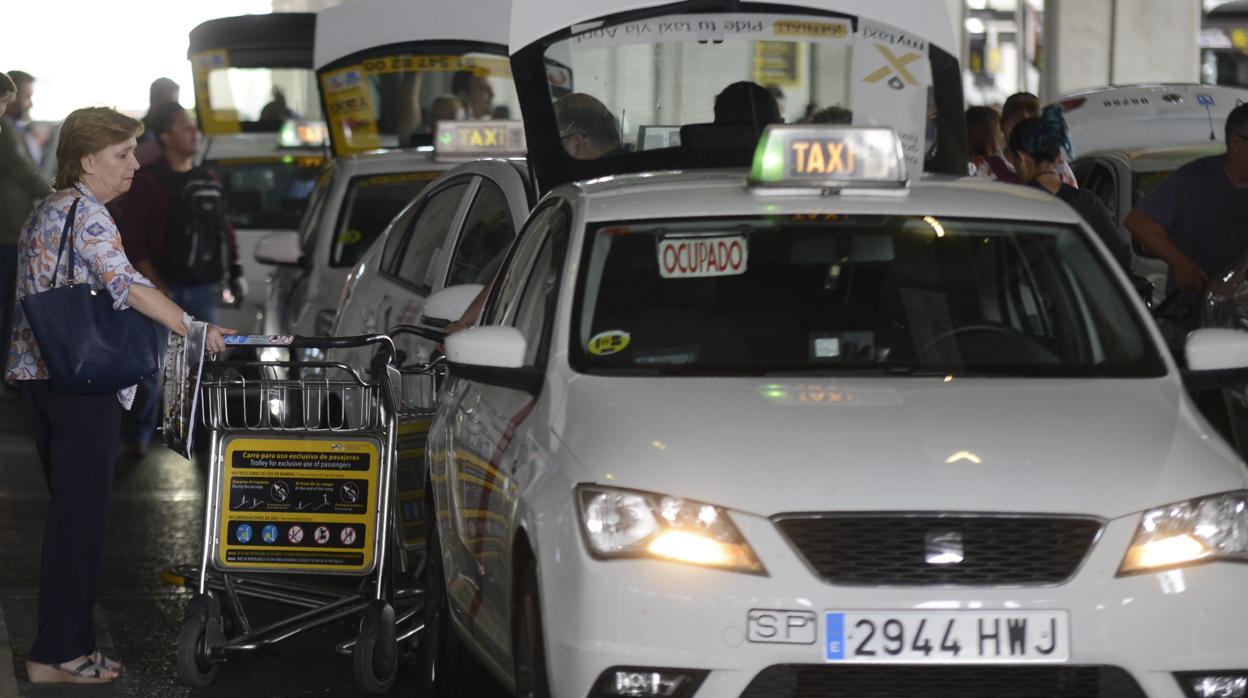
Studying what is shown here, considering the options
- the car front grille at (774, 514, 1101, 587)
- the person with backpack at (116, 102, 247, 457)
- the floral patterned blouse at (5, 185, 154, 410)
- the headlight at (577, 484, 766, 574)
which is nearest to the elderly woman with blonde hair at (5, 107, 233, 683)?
the floral patterned blouse at (5, 185, 154, 410)

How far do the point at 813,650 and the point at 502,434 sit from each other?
1.17m

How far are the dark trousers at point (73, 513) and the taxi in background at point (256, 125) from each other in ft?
23.7

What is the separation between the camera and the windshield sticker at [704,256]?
624 cm

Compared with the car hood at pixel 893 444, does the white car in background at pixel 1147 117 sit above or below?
above

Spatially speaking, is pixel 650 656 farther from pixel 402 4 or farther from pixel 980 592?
pixel 402 4

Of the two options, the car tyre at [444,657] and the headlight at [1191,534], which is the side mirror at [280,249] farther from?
the headlight at [1191,534]

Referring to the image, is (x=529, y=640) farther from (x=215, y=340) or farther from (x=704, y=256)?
(x=215, y=340)

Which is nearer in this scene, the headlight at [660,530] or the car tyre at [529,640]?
the headlight at [660,530]

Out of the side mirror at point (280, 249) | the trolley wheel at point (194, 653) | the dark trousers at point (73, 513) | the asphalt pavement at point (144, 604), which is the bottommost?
the asphalt pavement at point (144, 604)

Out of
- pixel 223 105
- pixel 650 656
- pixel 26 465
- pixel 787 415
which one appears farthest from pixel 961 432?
pixel 223 105

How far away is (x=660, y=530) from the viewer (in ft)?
16.9

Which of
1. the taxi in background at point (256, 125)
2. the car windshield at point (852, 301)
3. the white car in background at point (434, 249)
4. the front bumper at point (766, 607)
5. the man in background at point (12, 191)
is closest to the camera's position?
the front bumper at point (766, 607)

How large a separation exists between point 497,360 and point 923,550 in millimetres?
1275

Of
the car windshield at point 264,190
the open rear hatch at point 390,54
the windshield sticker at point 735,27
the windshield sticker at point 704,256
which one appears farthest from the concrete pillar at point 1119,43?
the windshield sticker at point 704,256
